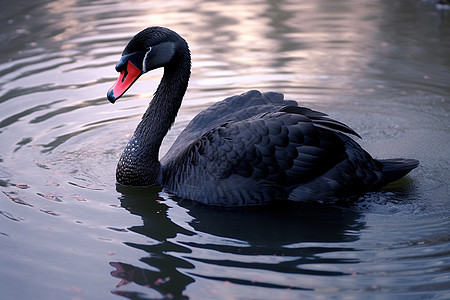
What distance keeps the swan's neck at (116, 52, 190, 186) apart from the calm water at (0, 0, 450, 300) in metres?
0.20

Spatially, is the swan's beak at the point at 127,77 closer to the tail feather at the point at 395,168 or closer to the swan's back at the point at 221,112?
the swan's back at the point at 221,112

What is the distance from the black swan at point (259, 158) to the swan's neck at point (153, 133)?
0.4 inches

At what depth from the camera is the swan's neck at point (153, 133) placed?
6043 mm

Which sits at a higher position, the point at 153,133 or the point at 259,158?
the point at 153,133

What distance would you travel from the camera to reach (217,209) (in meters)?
5.59

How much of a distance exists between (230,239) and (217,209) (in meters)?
0.56

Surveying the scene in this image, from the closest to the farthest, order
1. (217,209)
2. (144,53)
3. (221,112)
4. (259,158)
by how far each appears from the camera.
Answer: (259,158) → (217,209) → (144,53) → (221,112)

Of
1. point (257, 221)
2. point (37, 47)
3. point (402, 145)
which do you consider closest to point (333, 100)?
point (402, 145)

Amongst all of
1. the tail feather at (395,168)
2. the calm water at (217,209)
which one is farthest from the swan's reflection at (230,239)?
the tail feather at (395,168)

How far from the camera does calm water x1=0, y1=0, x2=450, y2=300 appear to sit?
4500mm

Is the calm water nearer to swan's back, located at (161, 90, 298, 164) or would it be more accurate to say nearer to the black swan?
the black swan

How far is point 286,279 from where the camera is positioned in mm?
4426

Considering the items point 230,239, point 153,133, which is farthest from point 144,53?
point 230,239

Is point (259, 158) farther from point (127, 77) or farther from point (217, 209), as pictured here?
point (127, 77)
